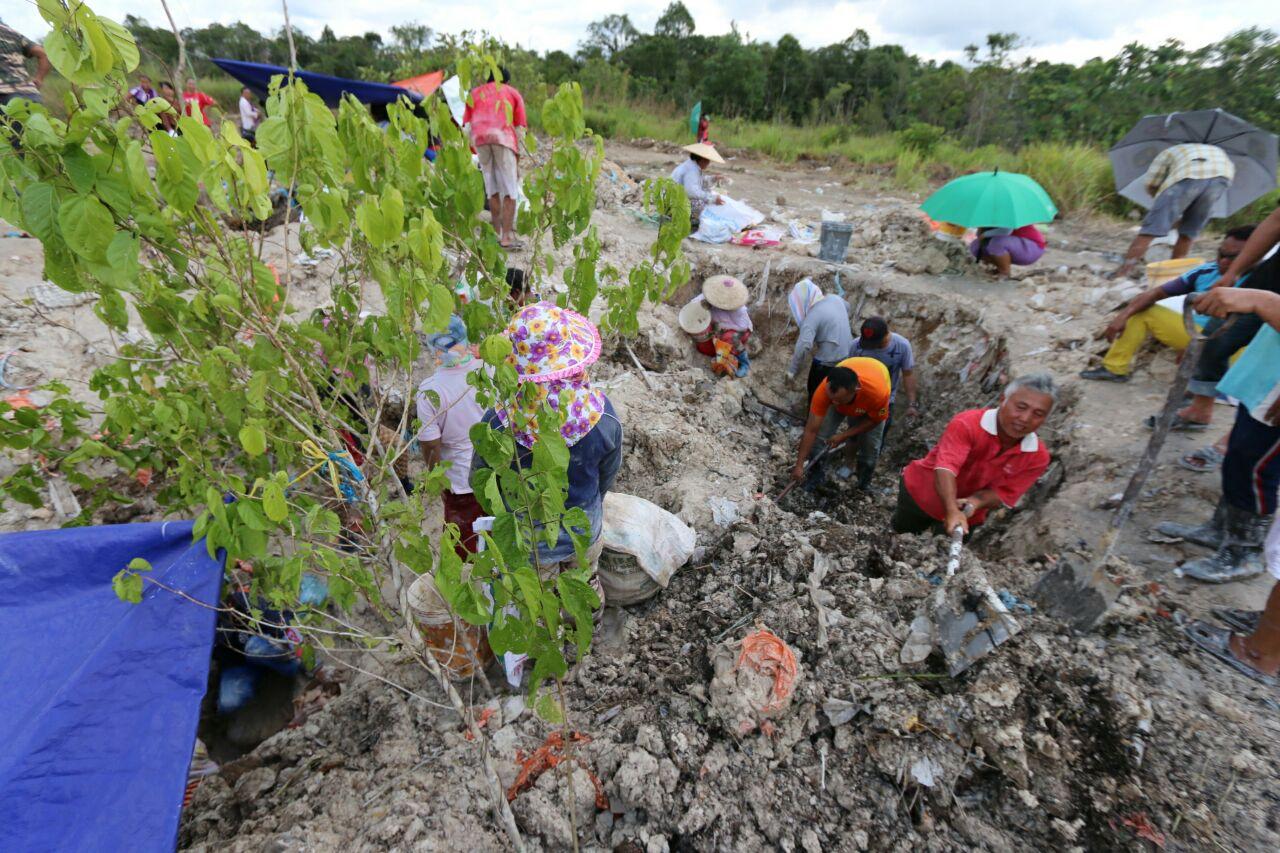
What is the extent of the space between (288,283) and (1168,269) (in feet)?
20.7

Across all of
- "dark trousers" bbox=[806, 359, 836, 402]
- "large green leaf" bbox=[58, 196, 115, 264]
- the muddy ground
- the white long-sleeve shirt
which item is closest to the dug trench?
the muddy ground

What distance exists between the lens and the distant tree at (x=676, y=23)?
26031 mm

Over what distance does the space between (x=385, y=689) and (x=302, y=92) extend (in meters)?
2.32

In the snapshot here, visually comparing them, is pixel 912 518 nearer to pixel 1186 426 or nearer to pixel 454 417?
pixel 1186 426

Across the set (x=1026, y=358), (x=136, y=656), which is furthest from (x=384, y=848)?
(x=1026, y=358)

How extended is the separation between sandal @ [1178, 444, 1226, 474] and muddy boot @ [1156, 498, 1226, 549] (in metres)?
0.43

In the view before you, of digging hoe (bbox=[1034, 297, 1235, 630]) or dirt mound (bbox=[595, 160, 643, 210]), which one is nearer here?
digging hoe (bbox=[1034, 297, 1235, 630])

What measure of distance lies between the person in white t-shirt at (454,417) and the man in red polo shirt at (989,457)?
2385 millimetres

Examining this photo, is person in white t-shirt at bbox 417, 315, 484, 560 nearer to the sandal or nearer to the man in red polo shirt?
the man in red polo shirt

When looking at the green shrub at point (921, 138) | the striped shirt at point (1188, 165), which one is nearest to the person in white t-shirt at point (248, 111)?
the striped shirt at point (1188, 165)

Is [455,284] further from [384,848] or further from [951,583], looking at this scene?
[951,583]

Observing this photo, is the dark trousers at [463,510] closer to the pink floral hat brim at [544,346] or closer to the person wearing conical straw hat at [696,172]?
the pink floral hat brim at [544,346]

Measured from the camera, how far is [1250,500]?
2521mm

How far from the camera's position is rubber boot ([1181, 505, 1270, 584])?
2.51 m
